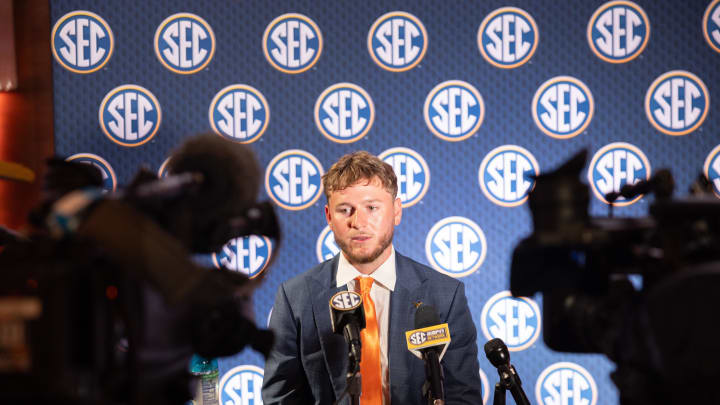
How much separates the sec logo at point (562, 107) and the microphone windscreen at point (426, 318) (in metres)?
1.22

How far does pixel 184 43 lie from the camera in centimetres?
232

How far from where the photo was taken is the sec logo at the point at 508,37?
2293 millimetres

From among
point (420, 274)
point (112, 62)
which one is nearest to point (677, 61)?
point (420, 274)

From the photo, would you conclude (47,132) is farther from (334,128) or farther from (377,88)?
(377,88)

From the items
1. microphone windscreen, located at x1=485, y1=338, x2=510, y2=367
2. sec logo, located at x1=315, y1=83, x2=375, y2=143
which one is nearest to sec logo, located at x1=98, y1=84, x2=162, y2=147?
sec logo, located at x1=315, y1=83, x2=375, y2=143

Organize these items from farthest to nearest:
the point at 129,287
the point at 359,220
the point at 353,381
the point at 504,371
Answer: the point at 359,220
the point at 504,371
the point at 353,381
the point at 129,287

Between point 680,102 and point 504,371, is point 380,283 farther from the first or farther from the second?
point 680,102

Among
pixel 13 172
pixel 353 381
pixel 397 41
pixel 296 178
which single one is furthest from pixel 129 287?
pixel 397 41

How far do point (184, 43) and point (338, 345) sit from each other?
1.56 meters

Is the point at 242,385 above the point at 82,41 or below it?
below

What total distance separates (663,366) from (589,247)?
0.22 m

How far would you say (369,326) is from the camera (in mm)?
1845

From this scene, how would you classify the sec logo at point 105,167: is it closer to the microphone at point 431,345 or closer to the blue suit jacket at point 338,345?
the blue suit jacket at point 338,345

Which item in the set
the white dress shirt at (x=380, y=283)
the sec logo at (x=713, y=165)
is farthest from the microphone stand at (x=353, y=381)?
the sec logo at (x=713, y=165)
